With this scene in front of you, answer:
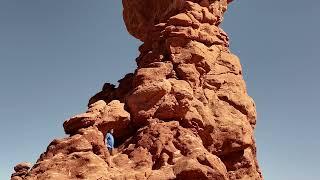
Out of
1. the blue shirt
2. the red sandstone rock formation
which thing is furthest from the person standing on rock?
the red sandstone rock formation

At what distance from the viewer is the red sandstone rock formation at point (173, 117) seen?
23.9 metres

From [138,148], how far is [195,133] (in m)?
4.50

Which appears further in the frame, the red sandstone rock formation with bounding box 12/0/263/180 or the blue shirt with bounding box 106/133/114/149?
the blue shirt with bounding box 106/133/114/149

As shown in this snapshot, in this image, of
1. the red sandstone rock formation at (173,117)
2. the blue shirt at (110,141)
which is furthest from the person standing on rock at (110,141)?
the red sandstone rock formation at (173,117)

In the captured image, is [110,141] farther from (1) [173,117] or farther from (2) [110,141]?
(1) [173,117]

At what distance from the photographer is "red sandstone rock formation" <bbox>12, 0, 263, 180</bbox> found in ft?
78.5

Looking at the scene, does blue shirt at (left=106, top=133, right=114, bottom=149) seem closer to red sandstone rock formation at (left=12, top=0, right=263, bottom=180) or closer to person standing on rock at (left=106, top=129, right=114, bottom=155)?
person standing on rock at (left=106, top=129, right=114, bottom=155)

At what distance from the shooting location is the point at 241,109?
3178cm

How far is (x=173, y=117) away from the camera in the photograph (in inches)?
1113

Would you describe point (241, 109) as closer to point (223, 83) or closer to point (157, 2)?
point (223, 83)

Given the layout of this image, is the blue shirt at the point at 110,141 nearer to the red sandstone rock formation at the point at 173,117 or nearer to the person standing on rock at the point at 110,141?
the person standing on rock at the point at 110,141

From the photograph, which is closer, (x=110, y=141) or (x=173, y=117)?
(x=110, y=141)

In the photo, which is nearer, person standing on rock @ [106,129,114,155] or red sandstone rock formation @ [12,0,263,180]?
red sandstone rock formation @ [12,0,263,180]

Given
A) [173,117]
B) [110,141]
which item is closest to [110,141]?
[110,141]
